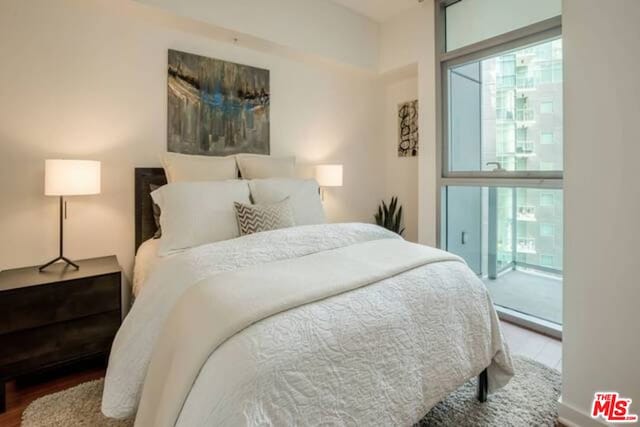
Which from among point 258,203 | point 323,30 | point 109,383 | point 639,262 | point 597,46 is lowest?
point 109,383

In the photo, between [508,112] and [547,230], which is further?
[508,112]

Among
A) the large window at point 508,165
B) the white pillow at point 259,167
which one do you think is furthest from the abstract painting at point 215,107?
the large window at point 508,165

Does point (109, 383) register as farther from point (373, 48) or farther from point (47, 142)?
point (373, 48)

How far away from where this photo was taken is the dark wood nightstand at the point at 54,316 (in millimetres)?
1646

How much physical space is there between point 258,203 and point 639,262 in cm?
199

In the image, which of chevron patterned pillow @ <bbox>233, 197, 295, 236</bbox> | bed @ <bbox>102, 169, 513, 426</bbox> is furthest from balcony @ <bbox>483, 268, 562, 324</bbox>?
chevron patterned pillow @ <bbox>233, 197, 295, 236</bbox>

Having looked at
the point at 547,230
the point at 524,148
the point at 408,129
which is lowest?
the point at 547,230

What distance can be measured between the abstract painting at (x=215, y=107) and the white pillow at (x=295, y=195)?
664 mm

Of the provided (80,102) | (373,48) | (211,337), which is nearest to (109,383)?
(211,337)

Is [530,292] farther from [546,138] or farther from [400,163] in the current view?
[400,163]

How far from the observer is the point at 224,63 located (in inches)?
110

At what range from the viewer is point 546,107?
2.55 metres

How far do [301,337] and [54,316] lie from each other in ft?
5.14

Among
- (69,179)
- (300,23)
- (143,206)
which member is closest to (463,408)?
(143,206)
